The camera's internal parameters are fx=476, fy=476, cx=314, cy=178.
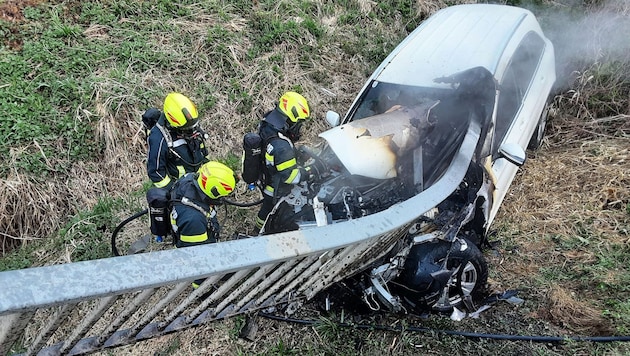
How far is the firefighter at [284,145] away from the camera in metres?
3.94

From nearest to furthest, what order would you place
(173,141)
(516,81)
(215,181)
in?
(215,181)
(173,141)
(516,81)

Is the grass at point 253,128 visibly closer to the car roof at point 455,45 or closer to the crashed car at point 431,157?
the crashed car at point 431,157

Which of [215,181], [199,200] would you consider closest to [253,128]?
[199,200]

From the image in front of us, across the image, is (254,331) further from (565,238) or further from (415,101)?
(565,238)

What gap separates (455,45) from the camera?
4.66m

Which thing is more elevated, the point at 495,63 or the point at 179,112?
the point at 495,63

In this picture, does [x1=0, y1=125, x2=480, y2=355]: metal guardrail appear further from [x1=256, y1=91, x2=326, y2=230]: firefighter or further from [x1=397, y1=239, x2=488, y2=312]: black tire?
[x1=256, y1=91, x2=326, y2=230]: firefighter

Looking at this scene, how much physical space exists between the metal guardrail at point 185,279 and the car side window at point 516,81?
1.80 metres

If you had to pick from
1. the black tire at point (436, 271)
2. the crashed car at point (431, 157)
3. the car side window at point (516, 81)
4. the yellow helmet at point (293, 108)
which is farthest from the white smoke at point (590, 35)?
the yellow helmet at point (293, 108)

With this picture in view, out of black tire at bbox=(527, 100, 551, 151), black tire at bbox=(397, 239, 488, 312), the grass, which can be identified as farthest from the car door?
black tire at bbox=(397, 239, 488, 312)

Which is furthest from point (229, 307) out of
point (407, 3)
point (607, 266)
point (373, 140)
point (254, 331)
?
point (407, 3)

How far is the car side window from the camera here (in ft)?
14.9

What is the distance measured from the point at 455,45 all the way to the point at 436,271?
2367mm

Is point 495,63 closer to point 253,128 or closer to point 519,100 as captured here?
point 519,100
